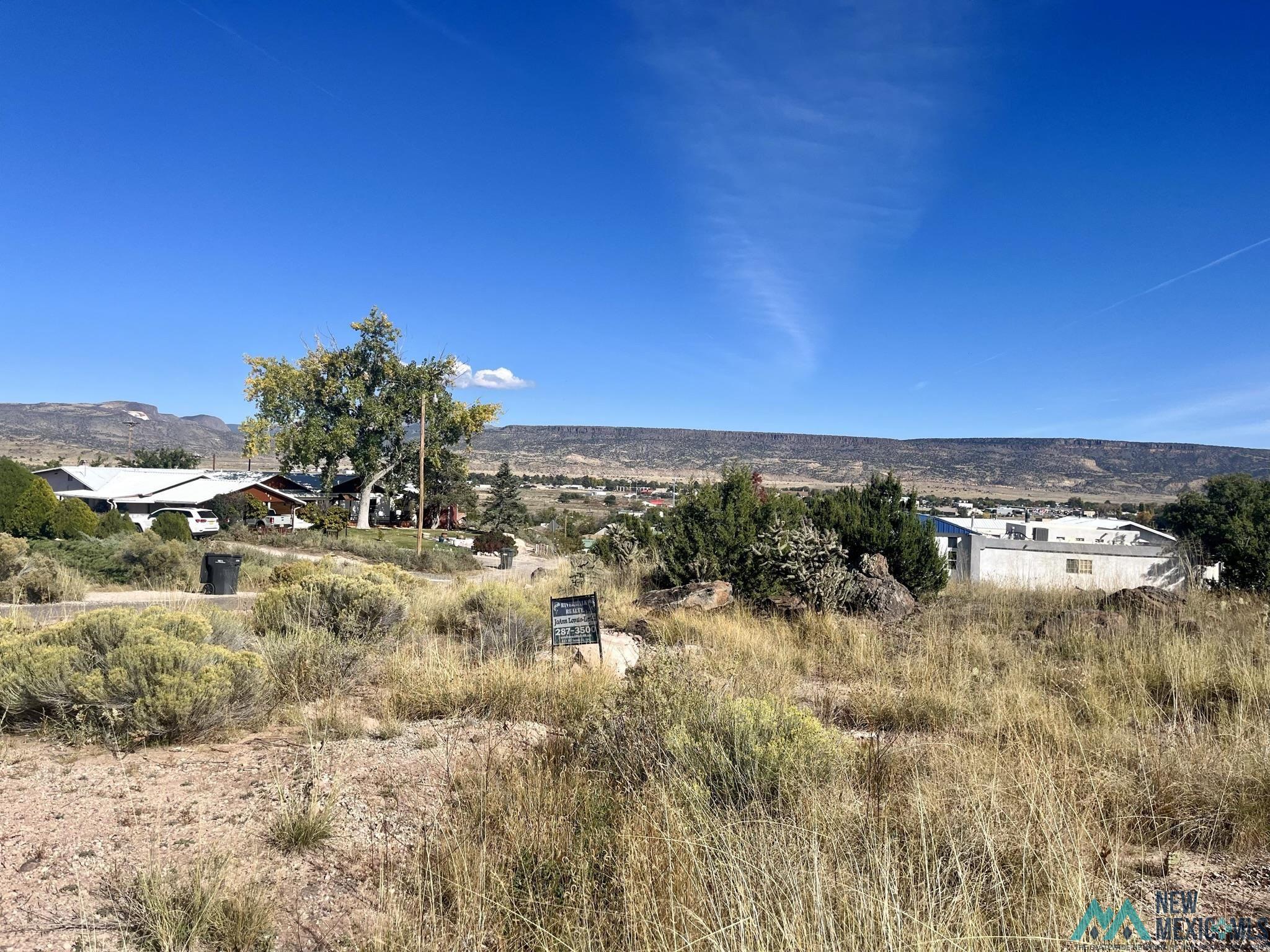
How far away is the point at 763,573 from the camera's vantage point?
12750mm

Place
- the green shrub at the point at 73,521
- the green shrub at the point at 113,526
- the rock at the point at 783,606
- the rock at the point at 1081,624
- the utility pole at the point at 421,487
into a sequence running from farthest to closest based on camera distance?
the utility pole at the point at 421,487 → the green shrub at the point at 113,526 → the green shrub at the point at 73,521 → the rock at the point at 783,606 → the rock at the point at 1081,624

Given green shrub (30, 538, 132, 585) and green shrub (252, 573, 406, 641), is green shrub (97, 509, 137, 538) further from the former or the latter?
green shrub (252, 573, 406, 641)

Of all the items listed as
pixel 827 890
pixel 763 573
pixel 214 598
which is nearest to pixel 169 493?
pixel 214 598

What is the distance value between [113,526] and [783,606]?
78.9 feet

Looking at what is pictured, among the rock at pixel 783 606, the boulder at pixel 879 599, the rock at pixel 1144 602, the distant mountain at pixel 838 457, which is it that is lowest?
the rock at pixel 783 606

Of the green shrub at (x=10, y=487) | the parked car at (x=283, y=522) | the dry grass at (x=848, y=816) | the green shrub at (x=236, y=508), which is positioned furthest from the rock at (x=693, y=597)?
the parked car at (x=283, y=522)

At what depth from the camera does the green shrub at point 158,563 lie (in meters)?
16.7

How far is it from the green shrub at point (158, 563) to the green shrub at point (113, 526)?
5.28 metres

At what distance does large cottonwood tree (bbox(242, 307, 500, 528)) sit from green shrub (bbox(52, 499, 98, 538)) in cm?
1808

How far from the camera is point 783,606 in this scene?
37.9 feet

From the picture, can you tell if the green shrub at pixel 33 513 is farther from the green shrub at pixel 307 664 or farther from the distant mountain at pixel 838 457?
the distant mountain at pixel 838 457

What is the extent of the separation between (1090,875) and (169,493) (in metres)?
47.5

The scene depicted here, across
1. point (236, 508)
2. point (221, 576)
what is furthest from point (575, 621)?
point (236, 508)

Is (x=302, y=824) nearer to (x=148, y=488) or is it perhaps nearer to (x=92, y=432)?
(x=148, y=488)
